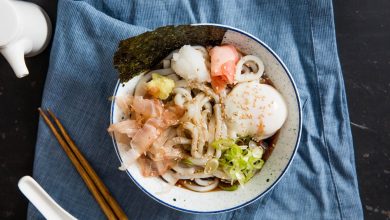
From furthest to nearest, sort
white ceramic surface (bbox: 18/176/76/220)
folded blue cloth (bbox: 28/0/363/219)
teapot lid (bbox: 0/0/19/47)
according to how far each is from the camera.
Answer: folded blue cloth (bbox: 28/0/363/219) → white ceramic surface (bbox: 18/176/76/220) → teapot lid (bbox: 0/0/19/47)

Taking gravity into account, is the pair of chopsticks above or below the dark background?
below

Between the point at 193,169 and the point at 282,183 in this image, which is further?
the point at 282,183

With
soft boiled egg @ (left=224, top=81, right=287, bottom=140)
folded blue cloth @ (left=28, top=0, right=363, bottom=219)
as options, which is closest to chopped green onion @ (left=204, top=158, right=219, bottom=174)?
soft boiled egg @ (left=224, top=81, right=287, bottom=140)

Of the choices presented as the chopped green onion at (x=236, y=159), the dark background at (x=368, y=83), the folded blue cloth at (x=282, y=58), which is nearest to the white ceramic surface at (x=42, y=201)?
the folded blue cloth at (x=282, y=58)

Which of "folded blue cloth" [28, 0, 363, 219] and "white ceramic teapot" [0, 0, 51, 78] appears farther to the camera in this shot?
"folded blue cloth" [28, 0, 363, 219]

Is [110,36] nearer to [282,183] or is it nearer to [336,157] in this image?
[282,183]

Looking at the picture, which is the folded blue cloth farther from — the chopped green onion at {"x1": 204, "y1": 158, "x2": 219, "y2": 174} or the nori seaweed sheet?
the chopped green onion at {"x1": 204, "y1": 158, "x2": 219, "y2": 174}

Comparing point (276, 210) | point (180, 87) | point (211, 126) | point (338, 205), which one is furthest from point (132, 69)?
point (338, 205)
